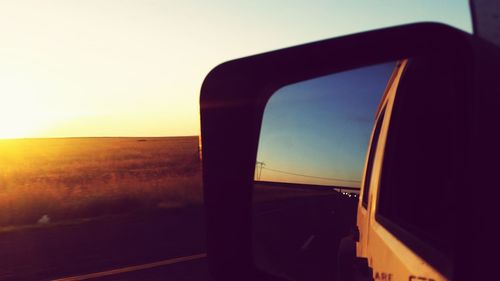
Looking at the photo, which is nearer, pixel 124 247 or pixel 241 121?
pixel 241 121

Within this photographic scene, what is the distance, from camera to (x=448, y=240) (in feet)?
4.25

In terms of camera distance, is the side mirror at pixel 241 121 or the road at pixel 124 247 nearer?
the side mirror at pixel 241 121

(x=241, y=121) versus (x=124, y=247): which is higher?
(x=241, y=121)

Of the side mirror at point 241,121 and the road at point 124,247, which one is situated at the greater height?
the side mirror at point 241,121

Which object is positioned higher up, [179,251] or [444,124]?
[444,124]

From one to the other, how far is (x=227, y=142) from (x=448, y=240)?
2.12 ft

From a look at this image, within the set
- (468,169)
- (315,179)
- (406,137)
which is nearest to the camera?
(468,169)

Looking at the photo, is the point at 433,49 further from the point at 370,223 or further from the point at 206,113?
the point at 370,223

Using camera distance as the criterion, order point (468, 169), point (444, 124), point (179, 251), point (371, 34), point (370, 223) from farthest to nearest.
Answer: point (179, 251) → point (370, 223) → point (444, 124) → point (371, 34) → point (468, 169)

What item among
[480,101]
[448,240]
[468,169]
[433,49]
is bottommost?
[448,240]

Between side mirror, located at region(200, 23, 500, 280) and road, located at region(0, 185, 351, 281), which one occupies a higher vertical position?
side mirror, located at region(200, 23, 500, 280)

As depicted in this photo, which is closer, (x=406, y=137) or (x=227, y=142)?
(x=227, y=142)

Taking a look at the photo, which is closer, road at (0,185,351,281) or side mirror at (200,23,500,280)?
side mirror at (200,23,500,280)

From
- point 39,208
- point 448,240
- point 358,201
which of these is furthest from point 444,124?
point 39,208
